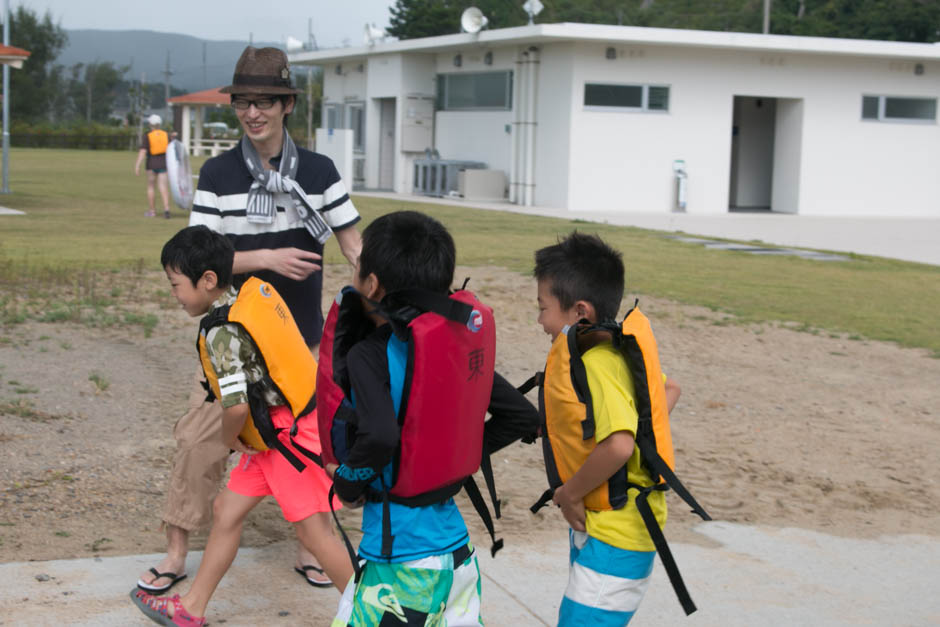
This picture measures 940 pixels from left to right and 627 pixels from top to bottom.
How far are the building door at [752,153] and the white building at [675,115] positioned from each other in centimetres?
4

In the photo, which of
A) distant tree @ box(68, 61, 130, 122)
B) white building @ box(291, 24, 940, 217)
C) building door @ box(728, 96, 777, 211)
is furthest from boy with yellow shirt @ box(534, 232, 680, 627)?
distant tree @ box(68, 61, 130, 122)

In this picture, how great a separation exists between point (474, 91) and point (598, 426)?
26209 millimetres

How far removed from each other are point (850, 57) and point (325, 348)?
2672 centimetres

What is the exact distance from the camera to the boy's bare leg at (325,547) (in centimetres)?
352

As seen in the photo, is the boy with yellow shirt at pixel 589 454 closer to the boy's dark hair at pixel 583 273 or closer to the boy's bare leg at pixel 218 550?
the boy's dark hair at pixel 583 273

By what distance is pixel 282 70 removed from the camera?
402 cm

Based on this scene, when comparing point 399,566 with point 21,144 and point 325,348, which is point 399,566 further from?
point 21,144

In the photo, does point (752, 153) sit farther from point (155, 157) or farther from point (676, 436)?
point (676, 436)

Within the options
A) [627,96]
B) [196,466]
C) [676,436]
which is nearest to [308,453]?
[196,466]

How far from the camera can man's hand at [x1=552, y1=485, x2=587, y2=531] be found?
9.36ft

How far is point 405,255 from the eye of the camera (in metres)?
2.57

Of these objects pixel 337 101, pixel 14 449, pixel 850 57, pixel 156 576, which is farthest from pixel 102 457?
pixel 337 101

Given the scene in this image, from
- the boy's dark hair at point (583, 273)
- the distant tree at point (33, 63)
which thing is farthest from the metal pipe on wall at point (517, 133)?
the distant tree at point (33, 63)

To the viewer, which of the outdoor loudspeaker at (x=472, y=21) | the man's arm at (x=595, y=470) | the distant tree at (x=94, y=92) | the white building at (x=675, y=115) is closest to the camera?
the man's arm at (x=595, y=470)
